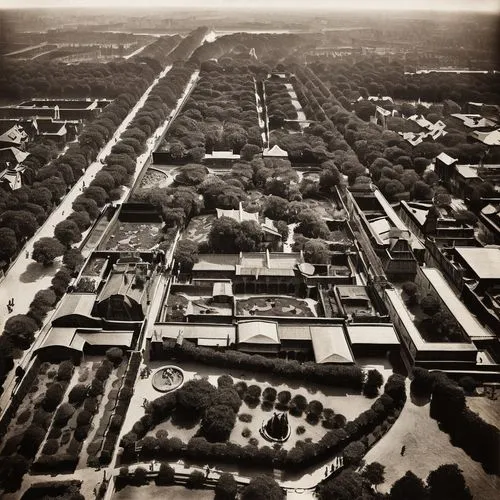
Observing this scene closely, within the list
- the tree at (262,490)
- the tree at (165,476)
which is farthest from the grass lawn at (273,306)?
the tree at (262,490)

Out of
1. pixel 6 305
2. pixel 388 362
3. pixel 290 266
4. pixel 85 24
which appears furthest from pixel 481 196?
pixel 85 24

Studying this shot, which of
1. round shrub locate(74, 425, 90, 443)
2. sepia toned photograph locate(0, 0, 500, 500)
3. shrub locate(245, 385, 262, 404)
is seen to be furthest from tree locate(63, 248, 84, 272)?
shrub locate(245, 385, 262, 404)

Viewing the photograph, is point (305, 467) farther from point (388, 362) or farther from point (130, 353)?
point (130, 353)

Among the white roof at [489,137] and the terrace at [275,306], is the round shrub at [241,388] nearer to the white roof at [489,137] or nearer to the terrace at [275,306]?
the terrace at [275,306]

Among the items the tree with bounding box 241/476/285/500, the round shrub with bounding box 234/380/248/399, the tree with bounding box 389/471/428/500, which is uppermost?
the tree with bounding box 241/476/285/500

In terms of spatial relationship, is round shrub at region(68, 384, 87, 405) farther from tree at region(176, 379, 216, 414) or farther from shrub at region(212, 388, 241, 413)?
shrub at region(212, 388, 241, 413)

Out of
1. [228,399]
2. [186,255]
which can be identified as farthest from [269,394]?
[186,255]
